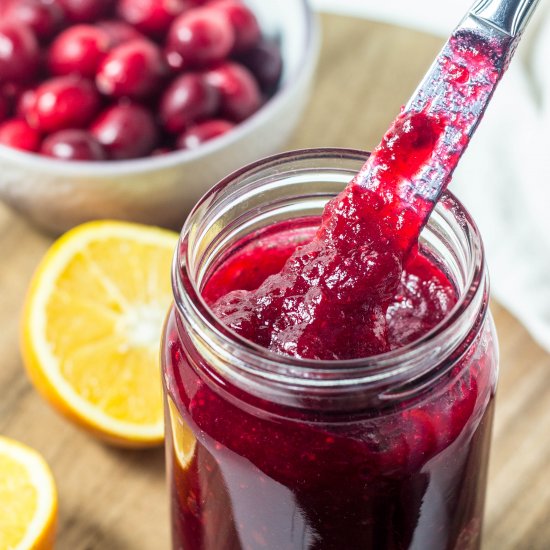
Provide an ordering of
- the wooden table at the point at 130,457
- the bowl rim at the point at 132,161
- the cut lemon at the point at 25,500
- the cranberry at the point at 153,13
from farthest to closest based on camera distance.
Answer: the cranberry at the point at 153,13 → the bowl rim at the point at 132,161 → the wooden table at the point at 130,457 → the cut lemon at the point at 25,500

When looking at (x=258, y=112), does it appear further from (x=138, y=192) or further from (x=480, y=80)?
(x=480, y=80)

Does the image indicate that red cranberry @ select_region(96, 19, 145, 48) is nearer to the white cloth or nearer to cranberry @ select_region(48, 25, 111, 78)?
cranberry @ select_region(48, 25, 111, 78)

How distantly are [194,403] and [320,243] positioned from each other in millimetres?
173

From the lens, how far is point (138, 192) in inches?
56.8

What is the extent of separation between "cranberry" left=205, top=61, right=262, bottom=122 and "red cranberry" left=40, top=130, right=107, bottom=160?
0.21m

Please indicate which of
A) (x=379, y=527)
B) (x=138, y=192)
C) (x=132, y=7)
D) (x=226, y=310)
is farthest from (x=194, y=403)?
(x=132, y=7)

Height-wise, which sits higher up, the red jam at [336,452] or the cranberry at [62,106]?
the red jam at [336,452]

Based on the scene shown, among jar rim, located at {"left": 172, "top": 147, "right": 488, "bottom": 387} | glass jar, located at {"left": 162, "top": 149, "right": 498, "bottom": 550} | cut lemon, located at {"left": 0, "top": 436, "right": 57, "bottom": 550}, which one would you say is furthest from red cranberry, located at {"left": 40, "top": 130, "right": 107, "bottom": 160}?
jar rim, located at {"left": 172, "top": 147, "right": 488, "bottom": 387}

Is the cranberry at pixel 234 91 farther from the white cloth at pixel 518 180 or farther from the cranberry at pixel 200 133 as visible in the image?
the white cloth at pixel 518 180

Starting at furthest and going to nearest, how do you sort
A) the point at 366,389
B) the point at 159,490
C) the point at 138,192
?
the point at 138,192 < the point at 159,490 < the point at 366,389

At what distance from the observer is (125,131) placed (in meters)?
1.48

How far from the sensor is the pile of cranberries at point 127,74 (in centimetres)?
149

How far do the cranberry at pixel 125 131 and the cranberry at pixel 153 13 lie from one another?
18 centimetres

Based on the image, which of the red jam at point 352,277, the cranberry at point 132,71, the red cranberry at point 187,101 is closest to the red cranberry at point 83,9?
the cranberry at point 132,71
